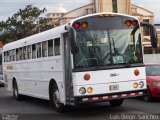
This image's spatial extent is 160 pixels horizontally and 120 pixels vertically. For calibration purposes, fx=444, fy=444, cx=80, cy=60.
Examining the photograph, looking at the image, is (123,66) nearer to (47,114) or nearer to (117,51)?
(117,51)

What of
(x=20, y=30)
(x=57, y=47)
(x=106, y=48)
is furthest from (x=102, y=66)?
(x=20, y=30)

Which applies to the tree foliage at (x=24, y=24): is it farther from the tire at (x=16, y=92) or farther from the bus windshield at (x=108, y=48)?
the bus windshield at (x=108, y=48)

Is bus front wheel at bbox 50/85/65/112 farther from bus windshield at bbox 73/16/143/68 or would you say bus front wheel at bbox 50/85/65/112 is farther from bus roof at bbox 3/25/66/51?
bus windshield at bbox 73/16/143/68

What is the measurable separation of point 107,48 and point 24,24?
172ft

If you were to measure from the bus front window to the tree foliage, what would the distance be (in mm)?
51125

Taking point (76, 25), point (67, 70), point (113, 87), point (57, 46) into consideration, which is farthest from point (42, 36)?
point (113, 87)

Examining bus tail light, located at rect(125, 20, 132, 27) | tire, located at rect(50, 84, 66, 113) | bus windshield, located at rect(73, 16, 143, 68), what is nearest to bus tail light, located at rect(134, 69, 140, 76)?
bus windshield, located at rect(73, 16, 143, 68)

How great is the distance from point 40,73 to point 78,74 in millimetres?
3936

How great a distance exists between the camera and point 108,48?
13141 mm

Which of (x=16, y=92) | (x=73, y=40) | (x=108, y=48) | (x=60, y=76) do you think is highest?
(x=73, y=40)

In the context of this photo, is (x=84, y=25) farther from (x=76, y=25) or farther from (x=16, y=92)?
(x=16, y=92)

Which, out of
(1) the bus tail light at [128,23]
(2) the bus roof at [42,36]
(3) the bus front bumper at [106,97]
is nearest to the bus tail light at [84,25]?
(2) the bus roof at [42,36]

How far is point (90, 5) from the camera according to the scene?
99.8 meters

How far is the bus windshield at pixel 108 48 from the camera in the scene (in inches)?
510
